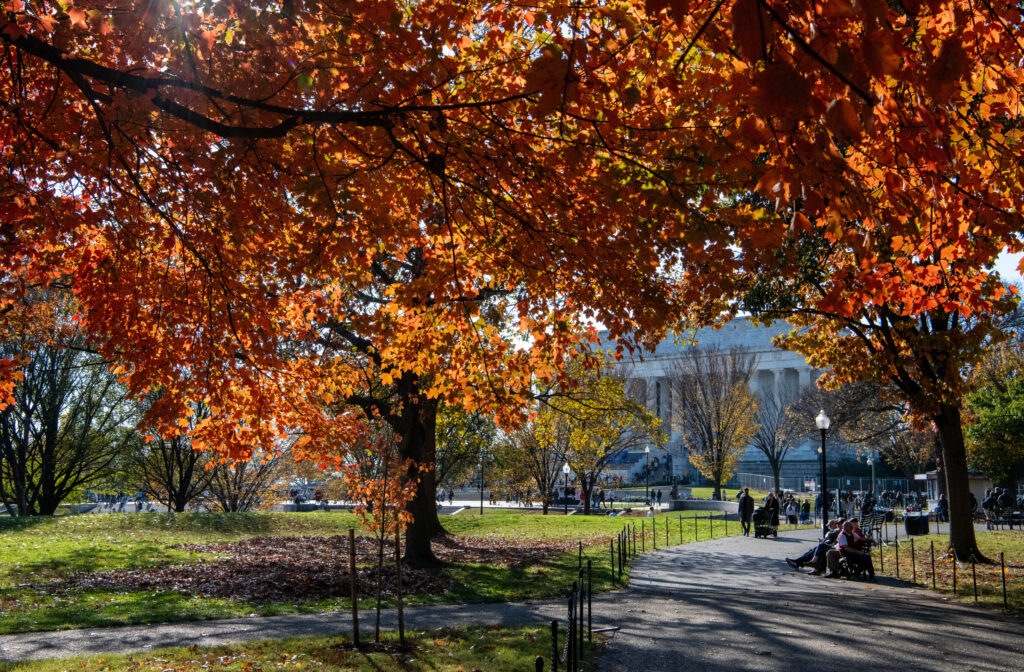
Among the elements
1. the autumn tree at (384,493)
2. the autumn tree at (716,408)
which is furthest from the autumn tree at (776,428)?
the autumn tree at (384,493)

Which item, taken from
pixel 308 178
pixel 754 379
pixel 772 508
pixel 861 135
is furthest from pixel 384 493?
pixel 754 379

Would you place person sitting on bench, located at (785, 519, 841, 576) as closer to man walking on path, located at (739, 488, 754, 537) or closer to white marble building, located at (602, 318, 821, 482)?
man walking on path, located at (739, 488, 754, 537)

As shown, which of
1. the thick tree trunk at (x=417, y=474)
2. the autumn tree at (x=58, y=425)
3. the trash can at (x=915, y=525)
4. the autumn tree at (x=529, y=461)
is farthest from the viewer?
the autumn tree at (x=529, y=461)

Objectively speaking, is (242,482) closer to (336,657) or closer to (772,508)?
(772,508)

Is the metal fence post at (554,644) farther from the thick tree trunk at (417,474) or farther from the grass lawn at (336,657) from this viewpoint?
the thick tree trunk at (417,474)

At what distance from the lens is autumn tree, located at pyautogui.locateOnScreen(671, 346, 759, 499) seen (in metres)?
45.1

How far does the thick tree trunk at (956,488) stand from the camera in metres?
15.9

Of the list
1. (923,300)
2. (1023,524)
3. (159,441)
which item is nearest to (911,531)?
(1023,524)

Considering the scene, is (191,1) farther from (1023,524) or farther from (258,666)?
(1023,524)

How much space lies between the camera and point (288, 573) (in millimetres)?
16203

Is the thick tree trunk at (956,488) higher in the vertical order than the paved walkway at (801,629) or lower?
higher

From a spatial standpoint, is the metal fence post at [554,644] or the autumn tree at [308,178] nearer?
the metal fence post at [554,644]

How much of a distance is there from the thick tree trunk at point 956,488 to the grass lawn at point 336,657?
1088cm

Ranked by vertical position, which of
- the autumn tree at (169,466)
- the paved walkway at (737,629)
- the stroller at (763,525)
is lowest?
the stroller at (763,525)
